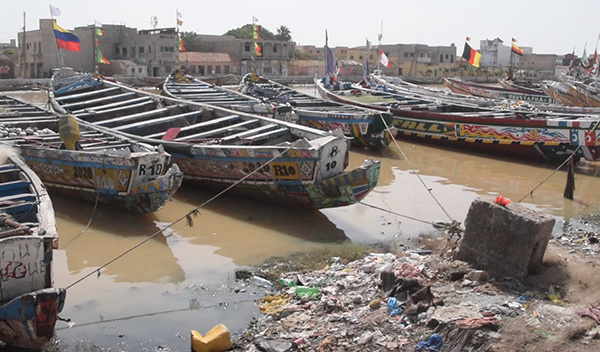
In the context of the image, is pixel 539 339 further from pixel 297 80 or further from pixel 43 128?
pixel 297 80

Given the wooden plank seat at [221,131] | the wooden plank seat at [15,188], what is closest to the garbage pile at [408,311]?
the wooden plank seat at [15,188]

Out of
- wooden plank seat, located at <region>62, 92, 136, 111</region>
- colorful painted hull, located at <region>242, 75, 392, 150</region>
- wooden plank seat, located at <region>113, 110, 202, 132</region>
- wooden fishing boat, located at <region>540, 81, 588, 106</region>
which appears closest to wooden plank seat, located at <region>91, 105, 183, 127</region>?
wooden plank seat, located at <region>113, 110, 202, 132</region>

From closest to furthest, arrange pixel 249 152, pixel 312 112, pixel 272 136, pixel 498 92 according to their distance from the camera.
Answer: pixel 249 152 < pixel 272 136 < pixel 312 112 < pixel 498 92

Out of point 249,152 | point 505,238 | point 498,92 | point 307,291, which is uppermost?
point 498,92

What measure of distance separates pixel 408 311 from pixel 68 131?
6.74 metres

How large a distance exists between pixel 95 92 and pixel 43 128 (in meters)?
4.31

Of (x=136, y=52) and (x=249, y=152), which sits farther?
(x=136, y=52)

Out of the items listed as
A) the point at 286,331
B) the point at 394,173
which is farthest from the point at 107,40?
the point at 286,331

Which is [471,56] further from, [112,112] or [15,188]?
[15,188]

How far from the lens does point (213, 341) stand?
17.0 feet

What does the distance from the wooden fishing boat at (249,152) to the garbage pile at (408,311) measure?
271 cm

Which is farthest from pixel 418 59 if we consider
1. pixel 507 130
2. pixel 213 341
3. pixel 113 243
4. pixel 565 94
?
pixel 213 341

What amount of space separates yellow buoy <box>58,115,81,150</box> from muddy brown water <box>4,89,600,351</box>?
115cm

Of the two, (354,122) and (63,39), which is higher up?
(63,39)
